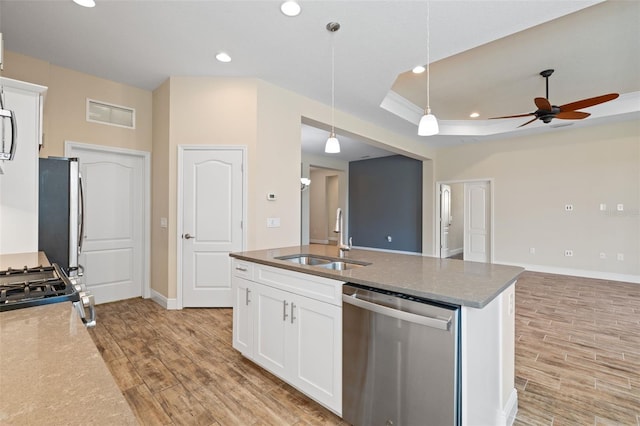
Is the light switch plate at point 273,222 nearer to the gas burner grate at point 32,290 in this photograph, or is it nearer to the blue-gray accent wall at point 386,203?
the gas burner grate at point 32,290

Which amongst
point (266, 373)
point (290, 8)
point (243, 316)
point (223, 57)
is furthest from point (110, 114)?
point (266, 373)

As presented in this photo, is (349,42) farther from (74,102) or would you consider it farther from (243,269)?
(74,102)

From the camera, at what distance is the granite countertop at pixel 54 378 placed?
0.53 metres

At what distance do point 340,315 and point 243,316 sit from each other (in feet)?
3.43

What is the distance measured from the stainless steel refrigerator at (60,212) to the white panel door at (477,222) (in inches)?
293

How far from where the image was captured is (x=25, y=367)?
699 millimetres

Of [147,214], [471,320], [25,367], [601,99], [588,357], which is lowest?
[588,357]

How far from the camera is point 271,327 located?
84.3 inches

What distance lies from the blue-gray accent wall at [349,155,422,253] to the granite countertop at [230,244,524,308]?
6.28 metres

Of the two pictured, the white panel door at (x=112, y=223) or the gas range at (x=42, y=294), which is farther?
the white panel door at (x=112, y=223)

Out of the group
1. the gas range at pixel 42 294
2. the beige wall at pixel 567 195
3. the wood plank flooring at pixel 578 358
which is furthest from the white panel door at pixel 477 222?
the gas range at pixel 42 294

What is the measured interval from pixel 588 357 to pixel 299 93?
4237 millimetres

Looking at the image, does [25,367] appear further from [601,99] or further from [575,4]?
[601,99]

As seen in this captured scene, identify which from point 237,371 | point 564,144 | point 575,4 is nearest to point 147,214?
point 237,371
